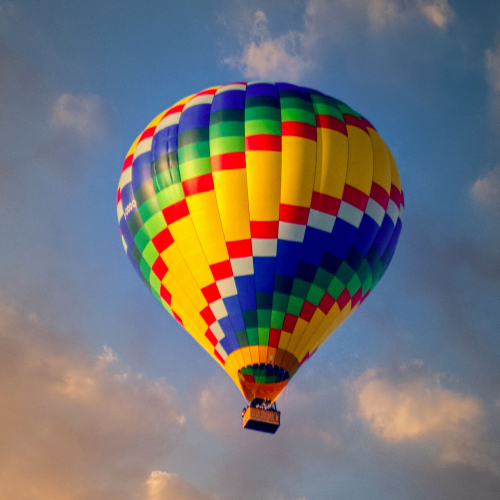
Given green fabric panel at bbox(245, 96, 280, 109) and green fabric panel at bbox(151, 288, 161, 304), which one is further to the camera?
green fabric panel at bbox(151, 288, 161, 304)

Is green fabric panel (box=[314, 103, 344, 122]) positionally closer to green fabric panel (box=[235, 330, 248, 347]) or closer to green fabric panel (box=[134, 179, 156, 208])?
green fabric panel (box=[134, 179, 156, 208])

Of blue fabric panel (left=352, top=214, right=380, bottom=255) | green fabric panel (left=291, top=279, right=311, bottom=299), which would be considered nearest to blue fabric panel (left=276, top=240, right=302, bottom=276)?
green fabric panel (left=291, top=279, right=311, bottom=299)

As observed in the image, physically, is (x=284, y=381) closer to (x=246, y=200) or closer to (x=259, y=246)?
(x=259, y=246)

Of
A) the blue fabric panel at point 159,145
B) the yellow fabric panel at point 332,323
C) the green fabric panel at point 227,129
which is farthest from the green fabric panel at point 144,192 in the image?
the yellow fabric panel at point 332,323

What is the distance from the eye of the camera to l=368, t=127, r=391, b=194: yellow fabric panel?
19.6 m

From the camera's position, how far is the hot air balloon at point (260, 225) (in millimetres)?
17984

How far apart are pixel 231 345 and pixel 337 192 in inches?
177

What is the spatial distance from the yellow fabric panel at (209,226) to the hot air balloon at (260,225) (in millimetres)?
24

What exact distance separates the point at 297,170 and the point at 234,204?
175cm

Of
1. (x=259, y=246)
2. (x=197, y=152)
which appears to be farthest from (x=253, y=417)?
(x=197, y=152)

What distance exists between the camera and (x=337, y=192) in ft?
61.5

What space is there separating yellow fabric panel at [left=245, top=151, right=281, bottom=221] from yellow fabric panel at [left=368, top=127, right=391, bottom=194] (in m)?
2.76

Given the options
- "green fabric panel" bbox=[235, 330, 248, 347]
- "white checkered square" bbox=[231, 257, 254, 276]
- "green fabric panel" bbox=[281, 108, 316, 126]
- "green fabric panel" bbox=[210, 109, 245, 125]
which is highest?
"green fabric panel" bbox=[281, 108, 316, 126]

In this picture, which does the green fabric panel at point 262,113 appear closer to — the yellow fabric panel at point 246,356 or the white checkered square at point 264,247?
the white checkered square at point 264,247
